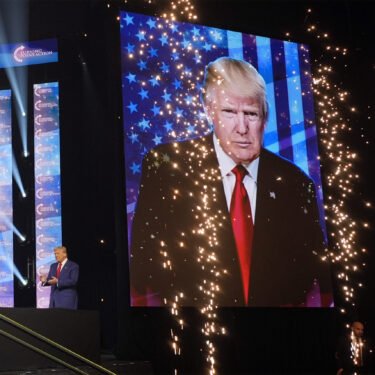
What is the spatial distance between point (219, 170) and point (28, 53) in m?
3.15

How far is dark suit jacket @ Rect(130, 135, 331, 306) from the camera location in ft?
20.7

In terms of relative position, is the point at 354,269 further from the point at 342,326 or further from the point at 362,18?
the point at 362,18

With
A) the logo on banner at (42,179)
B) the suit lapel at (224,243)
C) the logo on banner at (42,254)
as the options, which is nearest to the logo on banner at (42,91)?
the logo on banner at (42,179)

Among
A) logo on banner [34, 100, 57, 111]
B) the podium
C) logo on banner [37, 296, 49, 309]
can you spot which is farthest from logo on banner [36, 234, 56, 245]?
the podium

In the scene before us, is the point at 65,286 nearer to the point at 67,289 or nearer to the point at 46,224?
the point at 67,289

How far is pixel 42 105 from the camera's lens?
8016mm

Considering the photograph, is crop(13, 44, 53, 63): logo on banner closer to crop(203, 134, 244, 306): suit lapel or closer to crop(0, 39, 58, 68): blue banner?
crop(0, 39, 58, 68): blue banner

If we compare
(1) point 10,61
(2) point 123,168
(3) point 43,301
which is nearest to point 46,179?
(3) point 43,301

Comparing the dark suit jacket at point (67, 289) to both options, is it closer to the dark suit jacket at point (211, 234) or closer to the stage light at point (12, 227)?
the dark suit jacket at point (211, 234)

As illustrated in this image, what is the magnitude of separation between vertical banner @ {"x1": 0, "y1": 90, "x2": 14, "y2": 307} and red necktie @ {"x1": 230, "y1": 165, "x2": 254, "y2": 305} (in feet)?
9.50

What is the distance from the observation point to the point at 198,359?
258 inches

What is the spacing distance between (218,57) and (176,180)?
1603 millimetres

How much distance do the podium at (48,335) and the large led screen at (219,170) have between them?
118 cm

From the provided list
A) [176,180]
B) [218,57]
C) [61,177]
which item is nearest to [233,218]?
[176,180]
